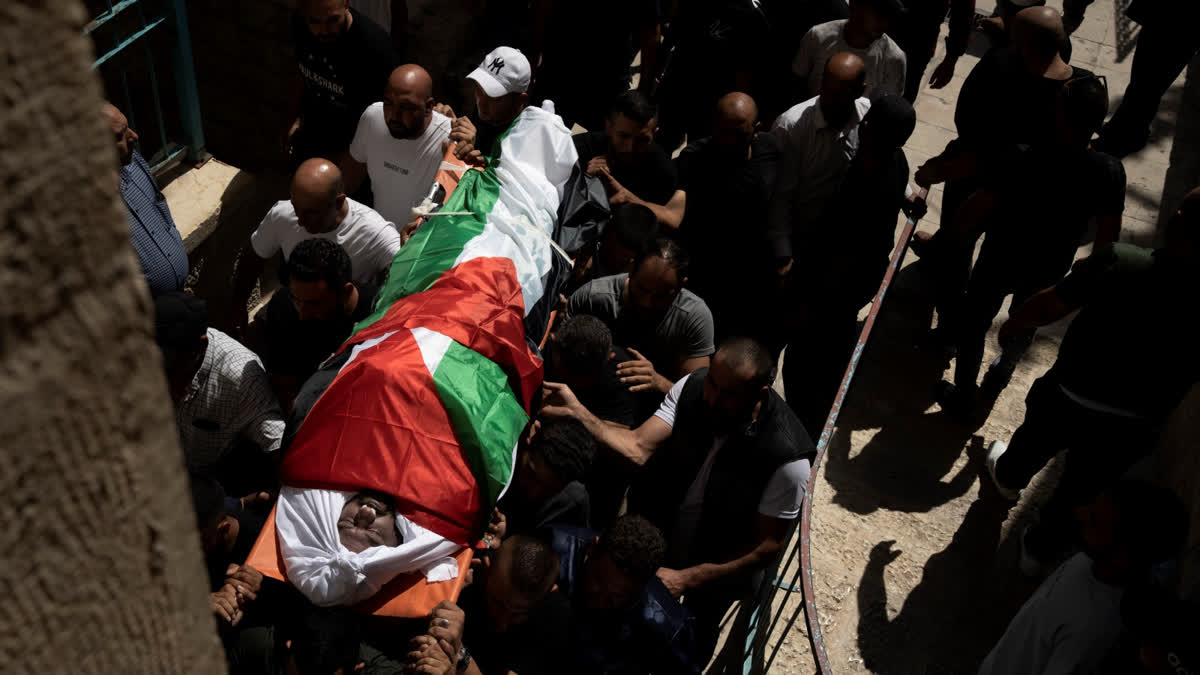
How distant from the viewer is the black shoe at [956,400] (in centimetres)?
526

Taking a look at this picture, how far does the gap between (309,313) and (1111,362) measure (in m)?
3.13

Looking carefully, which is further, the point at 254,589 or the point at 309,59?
the point at 309,59

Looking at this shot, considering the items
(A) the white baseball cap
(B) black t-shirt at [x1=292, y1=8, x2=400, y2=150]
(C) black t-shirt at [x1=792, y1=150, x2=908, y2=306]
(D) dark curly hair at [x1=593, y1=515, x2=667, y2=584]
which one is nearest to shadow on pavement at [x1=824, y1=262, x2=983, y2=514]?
(C) black t-shirt at [x1=792, y1=150, x2=908, y2=306]

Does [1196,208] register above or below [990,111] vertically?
above

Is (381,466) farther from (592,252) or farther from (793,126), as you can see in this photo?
(793,126)

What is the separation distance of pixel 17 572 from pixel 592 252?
427cm

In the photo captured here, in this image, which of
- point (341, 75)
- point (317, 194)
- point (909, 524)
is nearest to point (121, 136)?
point (317, 194)

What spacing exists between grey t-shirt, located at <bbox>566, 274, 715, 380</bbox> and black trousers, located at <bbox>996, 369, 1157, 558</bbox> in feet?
4.81

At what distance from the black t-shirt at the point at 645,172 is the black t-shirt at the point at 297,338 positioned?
153 cm

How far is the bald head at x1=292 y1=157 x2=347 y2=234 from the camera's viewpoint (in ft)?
13.1

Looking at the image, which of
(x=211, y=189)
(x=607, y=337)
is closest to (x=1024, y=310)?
(x=607, y=337)

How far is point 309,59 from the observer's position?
4.85 metres

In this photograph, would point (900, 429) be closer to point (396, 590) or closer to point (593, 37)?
point (593, 37)

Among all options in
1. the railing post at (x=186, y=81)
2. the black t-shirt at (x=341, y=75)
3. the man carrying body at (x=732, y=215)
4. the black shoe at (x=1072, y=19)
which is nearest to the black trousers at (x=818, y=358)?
the man carrying body at (x=732, y=215)
